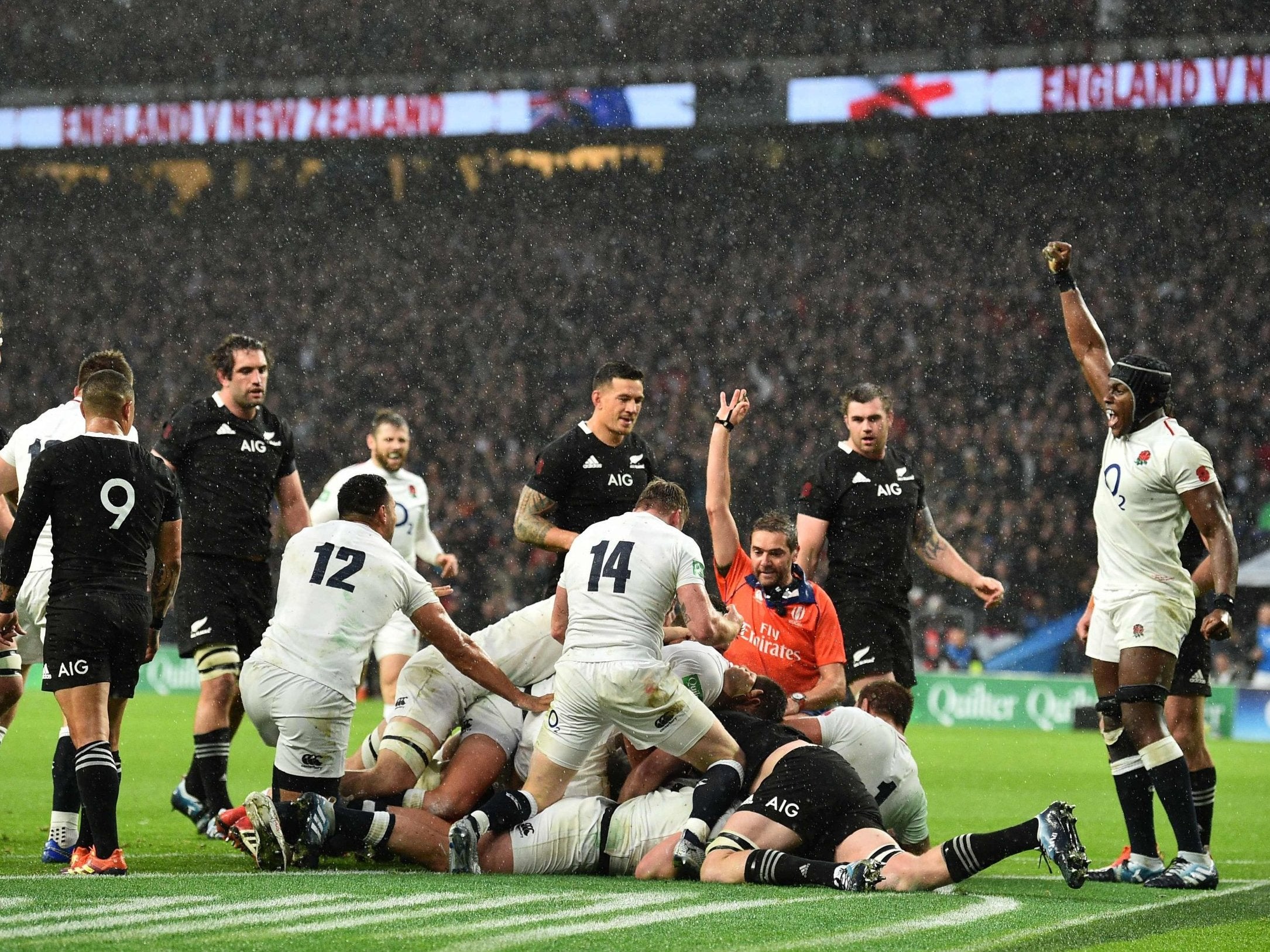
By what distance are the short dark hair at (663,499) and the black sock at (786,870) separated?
150cm

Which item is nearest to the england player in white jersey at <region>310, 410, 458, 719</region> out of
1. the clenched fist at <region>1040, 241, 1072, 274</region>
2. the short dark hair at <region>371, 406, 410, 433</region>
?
the short dark hair at <region>371, 406, 410, 433</region>

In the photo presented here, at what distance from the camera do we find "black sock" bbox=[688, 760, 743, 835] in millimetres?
6164

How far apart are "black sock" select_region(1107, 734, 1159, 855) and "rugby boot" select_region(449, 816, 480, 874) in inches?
108

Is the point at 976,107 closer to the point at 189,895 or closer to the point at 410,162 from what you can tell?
the point at 410,162

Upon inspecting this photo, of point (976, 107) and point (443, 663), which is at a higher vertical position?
point (976, 107)

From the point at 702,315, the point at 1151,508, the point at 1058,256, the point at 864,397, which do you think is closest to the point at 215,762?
the point at 864,397

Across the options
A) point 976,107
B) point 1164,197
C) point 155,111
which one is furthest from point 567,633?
point 155,111

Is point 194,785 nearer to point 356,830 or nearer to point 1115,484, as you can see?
point 356,830

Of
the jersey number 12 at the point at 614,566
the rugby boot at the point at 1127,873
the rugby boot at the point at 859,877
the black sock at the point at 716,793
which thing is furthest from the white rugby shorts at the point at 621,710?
the rugby boot at the point at 1127,873

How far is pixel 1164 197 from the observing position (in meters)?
26.0

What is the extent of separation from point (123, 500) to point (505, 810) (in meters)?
1.87

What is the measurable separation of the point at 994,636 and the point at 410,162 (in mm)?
15718

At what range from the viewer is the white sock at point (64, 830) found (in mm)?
6445

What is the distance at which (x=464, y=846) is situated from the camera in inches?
240
